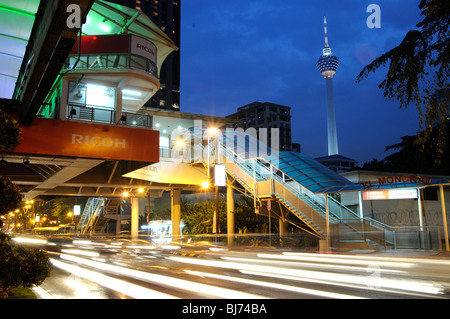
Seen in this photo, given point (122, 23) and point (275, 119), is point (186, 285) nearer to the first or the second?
point (122, 23)

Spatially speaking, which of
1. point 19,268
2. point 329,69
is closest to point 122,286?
point 19,268

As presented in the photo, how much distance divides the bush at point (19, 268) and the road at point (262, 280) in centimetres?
120

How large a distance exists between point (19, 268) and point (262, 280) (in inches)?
277

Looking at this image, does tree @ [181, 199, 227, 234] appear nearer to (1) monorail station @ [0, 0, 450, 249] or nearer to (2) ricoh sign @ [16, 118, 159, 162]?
(1) monorail station @ [0, 0, 450, 249]

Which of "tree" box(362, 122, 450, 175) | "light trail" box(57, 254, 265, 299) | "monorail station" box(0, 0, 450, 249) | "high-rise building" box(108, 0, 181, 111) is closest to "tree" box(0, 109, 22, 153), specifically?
"monorail station" box(0, 0, 450, 249)

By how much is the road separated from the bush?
3.93ft

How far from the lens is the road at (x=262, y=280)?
9531 millimetres

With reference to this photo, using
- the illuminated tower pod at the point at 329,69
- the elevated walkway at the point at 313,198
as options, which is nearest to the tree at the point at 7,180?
the elevated walkway at the point at 313,198

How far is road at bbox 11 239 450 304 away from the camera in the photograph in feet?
31.3

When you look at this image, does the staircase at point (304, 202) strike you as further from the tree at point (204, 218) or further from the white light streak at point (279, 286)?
the white light streak at point (279, 286)

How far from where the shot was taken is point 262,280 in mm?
12023

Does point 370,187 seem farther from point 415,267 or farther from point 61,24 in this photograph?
point 61,24

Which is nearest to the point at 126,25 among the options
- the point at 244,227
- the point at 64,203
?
the point at 244,227
